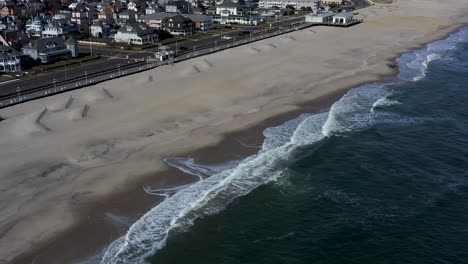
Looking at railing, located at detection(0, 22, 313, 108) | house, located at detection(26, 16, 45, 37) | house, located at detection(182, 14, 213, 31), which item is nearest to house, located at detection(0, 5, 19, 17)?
house, located at detection(26, 16, 45, 37)

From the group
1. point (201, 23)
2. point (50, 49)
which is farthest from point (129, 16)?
point (50, 49)

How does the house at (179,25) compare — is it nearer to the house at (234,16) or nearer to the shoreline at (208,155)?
the house at (234,16)

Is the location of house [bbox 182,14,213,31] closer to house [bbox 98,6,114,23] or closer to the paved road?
the paved road

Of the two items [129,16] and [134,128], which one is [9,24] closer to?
[129,16]

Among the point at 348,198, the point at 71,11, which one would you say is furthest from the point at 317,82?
the point at 71,11

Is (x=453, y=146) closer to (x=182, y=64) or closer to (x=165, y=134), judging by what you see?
(x=165, y=134)
